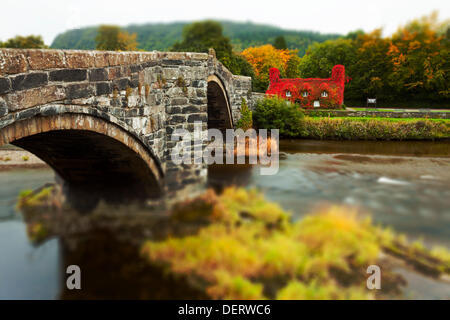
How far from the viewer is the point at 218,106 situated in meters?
18.4

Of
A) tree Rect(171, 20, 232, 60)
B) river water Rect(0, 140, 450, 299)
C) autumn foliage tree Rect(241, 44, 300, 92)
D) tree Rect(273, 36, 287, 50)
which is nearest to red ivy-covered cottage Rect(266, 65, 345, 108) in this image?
autumn foliage tree Rect(241, 44, 300, 92)

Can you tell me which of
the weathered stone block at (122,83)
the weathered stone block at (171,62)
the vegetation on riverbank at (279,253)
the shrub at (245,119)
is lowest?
the vegetation on riverbank at (279,253)

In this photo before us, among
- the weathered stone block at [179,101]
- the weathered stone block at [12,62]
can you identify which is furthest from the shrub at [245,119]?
the weathered stone block at [12,62]

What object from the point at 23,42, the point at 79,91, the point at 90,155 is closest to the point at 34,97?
the point at 79,91

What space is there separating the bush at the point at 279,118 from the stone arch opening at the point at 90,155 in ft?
48.1

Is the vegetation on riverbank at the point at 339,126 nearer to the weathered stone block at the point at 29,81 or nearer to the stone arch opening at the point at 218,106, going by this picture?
the stone arch opening at the point at 218,106

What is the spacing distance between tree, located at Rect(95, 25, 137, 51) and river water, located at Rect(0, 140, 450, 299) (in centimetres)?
489

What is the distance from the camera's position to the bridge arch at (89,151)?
488cm

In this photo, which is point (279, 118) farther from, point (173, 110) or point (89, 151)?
point (89, 151)

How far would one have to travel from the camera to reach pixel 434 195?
39.7 ft

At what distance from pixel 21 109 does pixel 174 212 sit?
493cm

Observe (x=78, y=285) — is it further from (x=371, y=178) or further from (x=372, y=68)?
(x=372, y=68)
